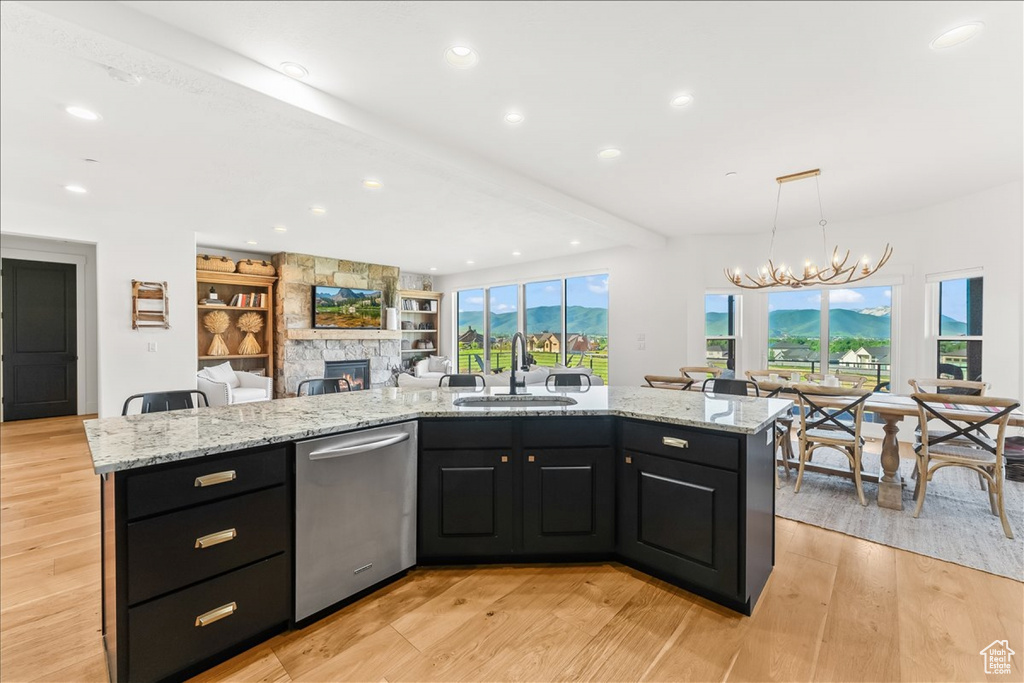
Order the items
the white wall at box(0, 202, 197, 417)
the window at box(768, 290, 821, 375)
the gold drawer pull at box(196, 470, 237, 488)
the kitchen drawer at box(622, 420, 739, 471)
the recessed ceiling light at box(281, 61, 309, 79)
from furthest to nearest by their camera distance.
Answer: the window at box(768, 290, 821, 375)
the white wall at box(0, 202, 197, 417)
the recessed ceiling light at box(281, 61, 309, 79)
the kitchen drawer at box(622, 420, 739, 471)
the gold drawer pull at box(196, 470, 237, 488)

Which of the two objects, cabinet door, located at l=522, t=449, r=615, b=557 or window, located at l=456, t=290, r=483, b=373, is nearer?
cabinet door, located at l=522, t=449, r=615, b=557

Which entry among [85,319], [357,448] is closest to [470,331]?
[85,319]

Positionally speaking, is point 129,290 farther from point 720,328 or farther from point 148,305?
point 720,328

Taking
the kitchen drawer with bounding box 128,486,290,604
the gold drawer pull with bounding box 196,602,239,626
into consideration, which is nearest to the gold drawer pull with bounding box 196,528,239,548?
the kitchen drawer with bounding box 128,486,290,604

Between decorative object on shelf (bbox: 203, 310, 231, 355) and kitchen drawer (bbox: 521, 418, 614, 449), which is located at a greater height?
decorative object on shelf (bbox: 203, 310, 231, 355)

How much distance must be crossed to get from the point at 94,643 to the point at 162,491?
94 centimetres

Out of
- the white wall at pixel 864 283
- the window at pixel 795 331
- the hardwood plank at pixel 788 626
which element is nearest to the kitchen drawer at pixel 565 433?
the hardwood plank at pixel 788 626

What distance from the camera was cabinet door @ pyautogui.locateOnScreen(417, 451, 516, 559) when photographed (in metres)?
2.20

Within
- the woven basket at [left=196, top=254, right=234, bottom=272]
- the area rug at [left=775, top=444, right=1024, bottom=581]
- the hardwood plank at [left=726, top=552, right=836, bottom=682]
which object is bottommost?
the hardwood plank at [left=726, top=552, right=836, bottom=682]

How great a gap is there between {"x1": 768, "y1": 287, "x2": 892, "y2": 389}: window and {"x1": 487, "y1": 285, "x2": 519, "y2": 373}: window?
4425mm

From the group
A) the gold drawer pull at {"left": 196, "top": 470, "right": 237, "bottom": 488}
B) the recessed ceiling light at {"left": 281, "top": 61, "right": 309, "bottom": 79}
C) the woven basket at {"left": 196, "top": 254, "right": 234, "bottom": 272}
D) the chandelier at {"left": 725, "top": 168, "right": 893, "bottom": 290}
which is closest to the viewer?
the gold drawer pull at {"left": 196, "top": 470, "right": 237, "bottom": 488}

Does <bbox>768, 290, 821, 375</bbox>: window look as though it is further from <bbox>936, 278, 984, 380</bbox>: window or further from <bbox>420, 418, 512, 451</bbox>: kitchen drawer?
<bbox>420, 418, 512, 451</bbox>: kitchen drawer

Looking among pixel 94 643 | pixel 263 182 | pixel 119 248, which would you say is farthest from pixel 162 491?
pixel 119 248

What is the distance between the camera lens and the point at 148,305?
16.8ft
